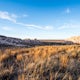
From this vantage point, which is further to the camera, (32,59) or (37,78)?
(32,59)

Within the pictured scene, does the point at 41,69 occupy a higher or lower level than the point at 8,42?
lower

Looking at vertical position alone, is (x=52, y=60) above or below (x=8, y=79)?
above

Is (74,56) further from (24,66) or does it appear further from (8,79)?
(8,79)

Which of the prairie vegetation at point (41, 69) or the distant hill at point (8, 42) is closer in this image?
the prairie vegetation at point (41, 69)

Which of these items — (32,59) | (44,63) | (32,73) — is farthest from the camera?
(32,59)

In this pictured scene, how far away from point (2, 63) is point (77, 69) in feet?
11.4

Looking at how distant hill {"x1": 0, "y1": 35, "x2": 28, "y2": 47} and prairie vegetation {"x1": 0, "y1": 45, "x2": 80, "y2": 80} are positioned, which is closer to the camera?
prairie vegetation {"x1": 0, "y1": 45, "x2": 80, "y2": 80}

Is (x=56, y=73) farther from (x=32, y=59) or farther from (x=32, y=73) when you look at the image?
(x=32, y=59)

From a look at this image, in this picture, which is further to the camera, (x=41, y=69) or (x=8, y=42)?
(x=8, y=42)

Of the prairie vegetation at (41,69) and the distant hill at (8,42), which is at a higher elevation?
the distant hill at (8,42)

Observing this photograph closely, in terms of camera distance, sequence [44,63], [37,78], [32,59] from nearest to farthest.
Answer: [37,78]
[44,63]
[32,59]

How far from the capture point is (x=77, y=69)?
8602mm

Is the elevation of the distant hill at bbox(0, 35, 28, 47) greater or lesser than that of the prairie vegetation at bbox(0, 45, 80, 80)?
greater

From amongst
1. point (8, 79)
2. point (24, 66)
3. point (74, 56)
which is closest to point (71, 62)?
point (74, 56)
